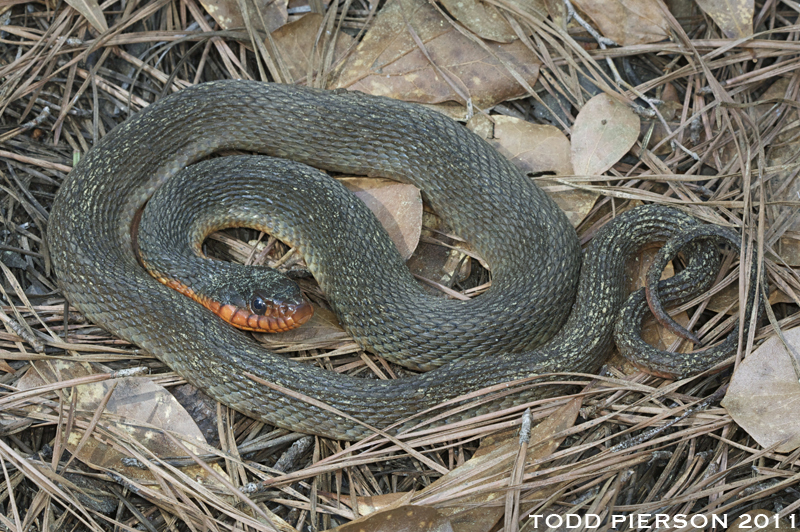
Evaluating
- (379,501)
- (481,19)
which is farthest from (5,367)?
(481,19)

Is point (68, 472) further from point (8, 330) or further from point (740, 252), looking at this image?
point (740, 252)

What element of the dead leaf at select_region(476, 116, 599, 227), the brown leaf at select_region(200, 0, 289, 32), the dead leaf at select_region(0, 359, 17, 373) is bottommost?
the dead leaf at select_region(0, 359, 17, 373)

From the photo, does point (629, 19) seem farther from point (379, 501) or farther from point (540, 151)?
point (379, 501)

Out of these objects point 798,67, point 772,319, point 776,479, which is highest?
point 798,67

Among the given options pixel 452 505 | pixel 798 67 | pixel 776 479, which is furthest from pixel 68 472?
pixel 798 67

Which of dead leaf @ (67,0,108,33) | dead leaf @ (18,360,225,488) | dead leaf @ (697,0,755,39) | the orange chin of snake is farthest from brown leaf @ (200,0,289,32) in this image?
dead leaf @ (697,0,755,39)

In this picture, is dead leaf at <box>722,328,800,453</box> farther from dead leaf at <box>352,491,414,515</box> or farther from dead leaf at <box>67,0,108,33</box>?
dead leaf at <box>67,0,108,33</box>
